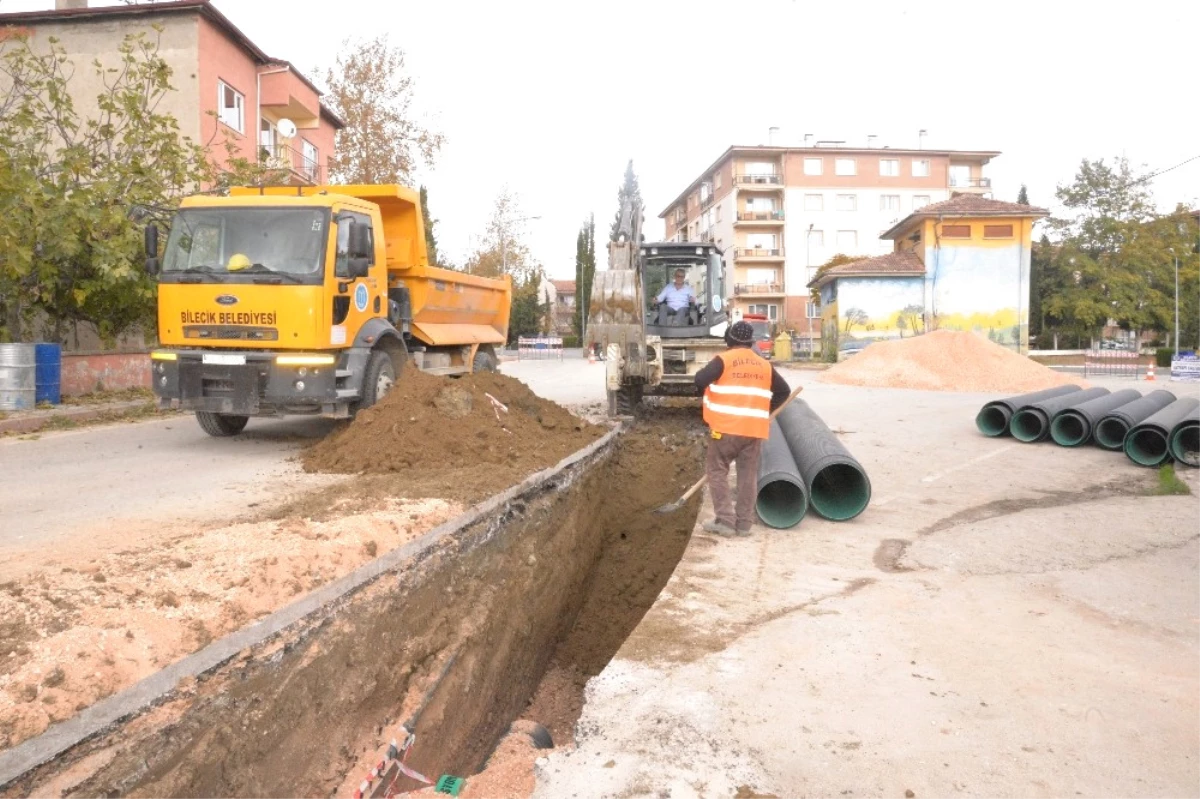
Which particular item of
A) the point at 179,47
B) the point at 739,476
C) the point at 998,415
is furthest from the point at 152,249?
the point at 179,47

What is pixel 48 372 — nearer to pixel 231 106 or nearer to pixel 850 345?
pixel 231 106

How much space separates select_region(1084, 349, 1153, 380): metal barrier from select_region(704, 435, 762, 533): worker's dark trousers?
26496mm

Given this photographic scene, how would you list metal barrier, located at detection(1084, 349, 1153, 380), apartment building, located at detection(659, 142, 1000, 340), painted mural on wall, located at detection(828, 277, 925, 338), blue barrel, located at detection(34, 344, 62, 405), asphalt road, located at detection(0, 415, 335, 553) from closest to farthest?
asphalt road, located at detection(0, 415, 335, 553), blue barrel, located at detection(34, 344, 62, 405), metal barrier, located at detection(1084, 349, 1153, 380), painted mural on wall, located at detection(828, 277, 925, 338), apartment building, located at detection(659, 142, 1000, 340)

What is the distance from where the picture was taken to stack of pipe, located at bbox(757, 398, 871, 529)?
688 cm

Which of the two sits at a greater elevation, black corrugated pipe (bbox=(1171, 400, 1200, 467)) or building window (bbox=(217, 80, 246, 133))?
building window (bbox=(217, 80, 246, 133))

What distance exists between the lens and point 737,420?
21.6ft

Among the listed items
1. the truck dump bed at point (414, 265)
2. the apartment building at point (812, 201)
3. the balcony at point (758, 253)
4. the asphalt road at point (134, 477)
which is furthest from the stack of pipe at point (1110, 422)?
the balcony at point (758, 253)

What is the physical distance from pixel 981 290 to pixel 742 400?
118ft

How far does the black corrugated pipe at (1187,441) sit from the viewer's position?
32.6 ft

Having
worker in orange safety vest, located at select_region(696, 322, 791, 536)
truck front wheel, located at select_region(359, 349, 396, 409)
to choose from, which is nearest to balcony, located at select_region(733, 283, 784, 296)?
truck front wheel, located at select_region(359, 349, 396, 409)

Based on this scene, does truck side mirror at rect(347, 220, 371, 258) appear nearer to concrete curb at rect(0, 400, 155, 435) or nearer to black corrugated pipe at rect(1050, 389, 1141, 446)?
concrete curb at rect(0, 400, 155, 435)

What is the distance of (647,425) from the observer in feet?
44.5

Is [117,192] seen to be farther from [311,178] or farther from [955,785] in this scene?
[311,178]

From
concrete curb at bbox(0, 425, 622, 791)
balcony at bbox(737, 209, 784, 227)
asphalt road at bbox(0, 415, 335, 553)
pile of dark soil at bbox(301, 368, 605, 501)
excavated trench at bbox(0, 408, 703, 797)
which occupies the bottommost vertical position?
excavated trench at bbox(0, 408, 703, 797)
